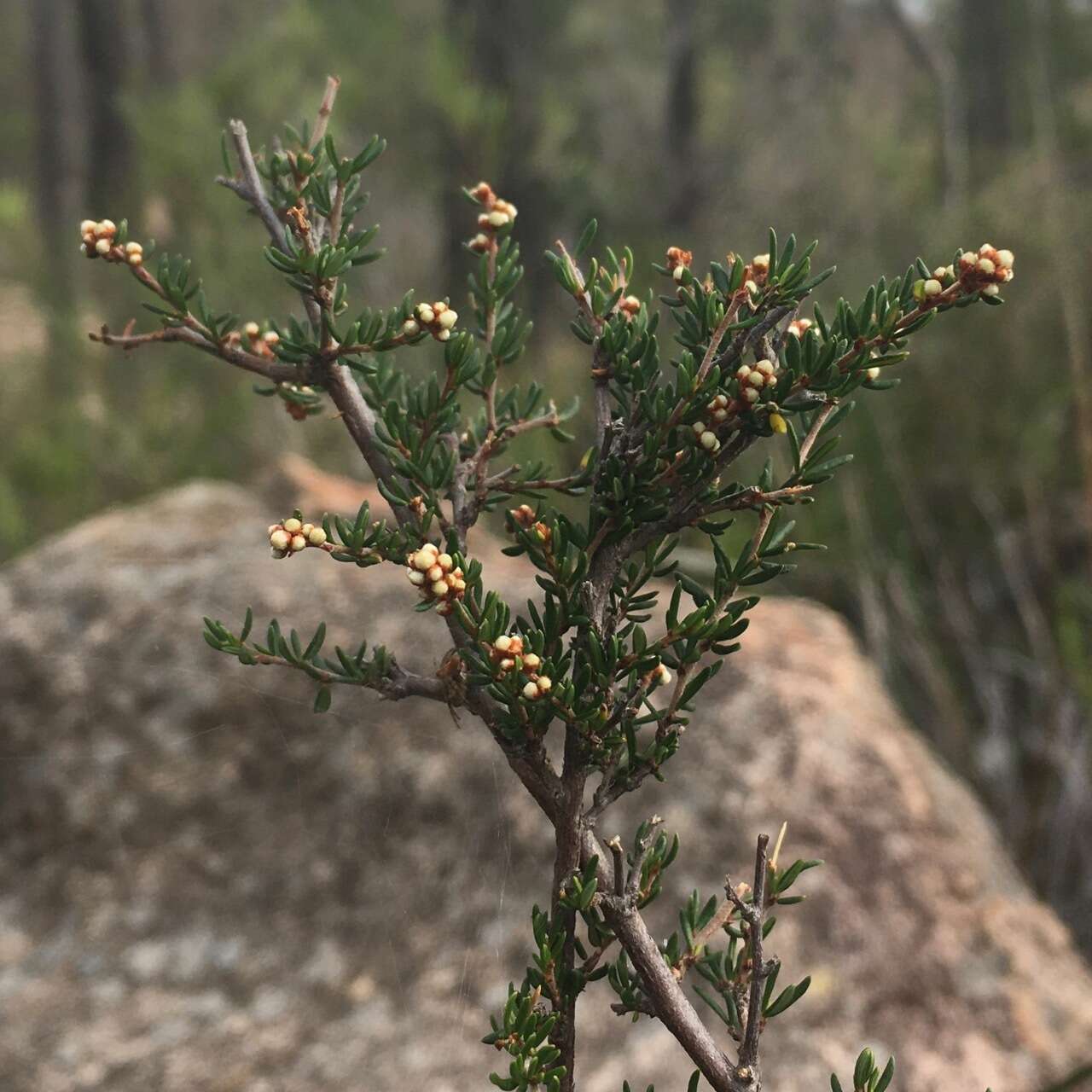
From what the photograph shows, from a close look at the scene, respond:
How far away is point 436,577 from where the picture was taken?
589 millimetres

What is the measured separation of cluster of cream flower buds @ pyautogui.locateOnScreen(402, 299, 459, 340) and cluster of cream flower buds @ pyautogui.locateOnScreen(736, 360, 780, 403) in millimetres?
163

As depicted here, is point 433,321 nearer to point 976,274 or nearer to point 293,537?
point 293,537

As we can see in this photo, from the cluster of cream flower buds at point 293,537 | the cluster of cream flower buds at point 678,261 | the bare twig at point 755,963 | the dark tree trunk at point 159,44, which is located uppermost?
the dark tree trunk at point 159,44

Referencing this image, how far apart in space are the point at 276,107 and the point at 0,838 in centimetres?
423

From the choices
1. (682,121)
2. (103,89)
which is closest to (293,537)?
(682,121)

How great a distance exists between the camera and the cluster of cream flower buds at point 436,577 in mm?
586

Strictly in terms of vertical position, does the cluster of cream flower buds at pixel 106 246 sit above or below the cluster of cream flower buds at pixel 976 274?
above

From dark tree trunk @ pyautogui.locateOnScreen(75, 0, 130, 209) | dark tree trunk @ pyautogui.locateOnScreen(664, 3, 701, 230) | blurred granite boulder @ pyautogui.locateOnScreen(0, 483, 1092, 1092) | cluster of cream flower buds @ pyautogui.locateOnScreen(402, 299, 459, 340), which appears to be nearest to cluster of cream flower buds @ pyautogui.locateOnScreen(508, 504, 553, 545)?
cluster of cream flower buds @ pyautogui.locateOnScreen(402, 299, 459, 340)

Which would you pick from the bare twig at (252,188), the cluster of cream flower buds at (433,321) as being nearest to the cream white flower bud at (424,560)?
the cluster of cream flower buds at (433,321)

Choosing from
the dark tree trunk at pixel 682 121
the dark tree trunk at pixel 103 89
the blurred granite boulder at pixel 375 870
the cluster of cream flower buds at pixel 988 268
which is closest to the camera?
the cluster of cream flower buds at pixel 988 268

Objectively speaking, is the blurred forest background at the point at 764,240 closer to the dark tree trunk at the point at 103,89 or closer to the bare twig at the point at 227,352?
the dark tree trunk at the point at 103,89

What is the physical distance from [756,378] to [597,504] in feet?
0.39

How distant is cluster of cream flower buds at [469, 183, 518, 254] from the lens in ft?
2.32

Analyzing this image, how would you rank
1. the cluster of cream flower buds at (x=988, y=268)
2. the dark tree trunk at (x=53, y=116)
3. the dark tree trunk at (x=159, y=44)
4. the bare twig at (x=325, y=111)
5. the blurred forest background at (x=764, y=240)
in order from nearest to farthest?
1. the cluster of cream flower buds at (x=988, y=268)
2. the bare twig at (x=325, y=111)
3. the blurred forest background at (x=764, y=240)
4. the dark tree trunk at (x=159, y=44)
5. the dark tree trunk at (x=53, y=116)
